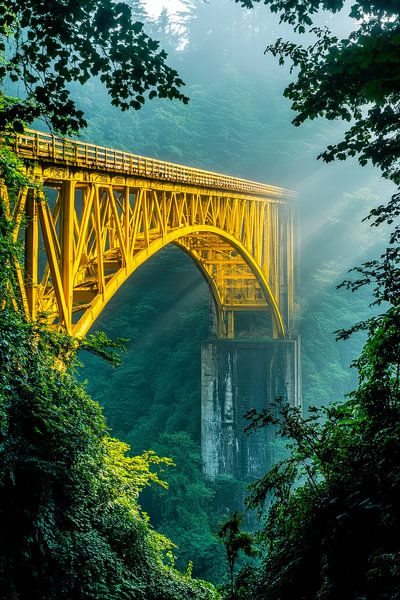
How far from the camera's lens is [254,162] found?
51125 millimetres

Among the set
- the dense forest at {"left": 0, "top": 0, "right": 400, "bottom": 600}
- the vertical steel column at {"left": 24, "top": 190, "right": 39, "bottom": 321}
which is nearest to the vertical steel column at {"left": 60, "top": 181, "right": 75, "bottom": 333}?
the vertical steel column at {"left": 24, "top": 190, "right": 39, "bottom": 321}

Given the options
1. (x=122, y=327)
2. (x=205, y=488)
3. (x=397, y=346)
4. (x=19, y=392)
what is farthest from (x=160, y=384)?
(x=397, y=346)

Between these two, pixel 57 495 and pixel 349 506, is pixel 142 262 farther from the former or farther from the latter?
pixel 349 506

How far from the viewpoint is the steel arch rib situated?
1296 cm

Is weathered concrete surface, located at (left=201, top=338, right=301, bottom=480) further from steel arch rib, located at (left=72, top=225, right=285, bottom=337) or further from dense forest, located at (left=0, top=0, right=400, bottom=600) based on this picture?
dense forest, located at (left=0, top=0, right=400, bottom=600)

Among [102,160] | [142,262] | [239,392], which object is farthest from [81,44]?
[239,392]

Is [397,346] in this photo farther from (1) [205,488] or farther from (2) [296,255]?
(2) [296,255]

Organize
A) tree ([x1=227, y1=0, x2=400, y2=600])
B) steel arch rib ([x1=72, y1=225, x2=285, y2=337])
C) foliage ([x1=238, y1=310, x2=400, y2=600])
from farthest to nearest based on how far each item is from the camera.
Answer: steel arch rib ([x1=72, y1=225, x2=285, y2=337]) → tree ([x1=227, y1=0, x2=400, y2=600]) → foliage ([x1=238, y1=310, x2=400, y2=600])

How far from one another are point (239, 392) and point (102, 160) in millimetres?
21422

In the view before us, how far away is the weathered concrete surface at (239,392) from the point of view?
3278 centimetres

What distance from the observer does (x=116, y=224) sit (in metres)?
14.3

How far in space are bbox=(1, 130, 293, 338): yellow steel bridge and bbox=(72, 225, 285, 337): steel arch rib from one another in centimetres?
3

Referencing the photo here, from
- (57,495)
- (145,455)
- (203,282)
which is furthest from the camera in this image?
(203,282)

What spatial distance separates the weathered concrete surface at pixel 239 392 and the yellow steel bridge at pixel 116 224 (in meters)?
1.74
